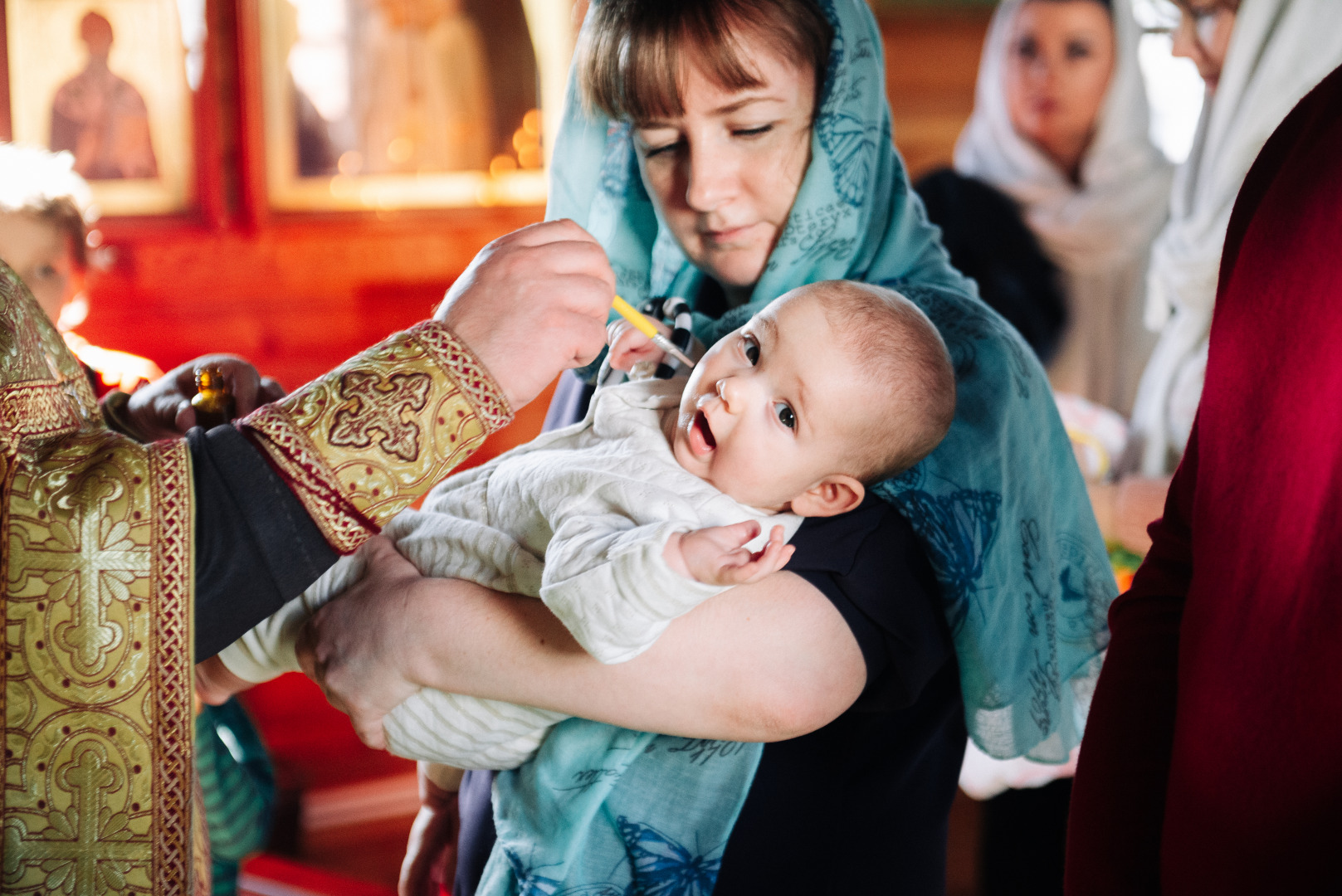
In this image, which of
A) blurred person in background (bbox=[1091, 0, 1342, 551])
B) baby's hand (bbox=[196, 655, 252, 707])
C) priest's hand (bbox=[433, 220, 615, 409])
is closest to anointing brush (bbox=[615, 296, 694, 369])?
priest's hand (bbox=[433, 220, 615, 409])

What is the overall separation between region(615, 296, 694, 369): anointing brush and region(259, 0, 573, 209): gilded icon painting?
108 inches

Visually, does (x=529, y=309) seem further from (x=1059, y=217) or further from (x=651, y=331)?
(x=1059, y=217)

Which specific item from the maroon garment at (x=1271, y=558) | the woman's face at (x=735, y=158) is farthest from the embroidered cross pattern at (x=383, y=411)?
the maroon garment at (x=1271, y=558)

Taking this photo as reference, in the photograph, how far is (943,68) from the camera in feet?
12.8

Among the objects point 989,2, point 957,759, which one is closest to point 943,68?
point 989,2

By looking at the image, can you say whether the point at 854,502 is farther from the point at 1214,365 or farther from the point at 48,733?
the point at 48,733

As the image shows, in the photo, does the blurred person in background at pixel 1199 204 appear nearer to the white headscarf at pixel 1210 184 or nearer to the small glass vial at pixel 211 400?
the white headscarf at pixel 1210 184

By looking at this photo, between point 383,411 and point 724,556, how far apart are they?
36cm

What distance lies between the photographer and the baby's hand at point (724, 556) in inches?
36.0

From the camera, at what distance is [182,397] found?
52.9 inches

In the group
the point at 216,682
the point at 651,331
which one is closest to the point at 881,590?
the point at 651,331

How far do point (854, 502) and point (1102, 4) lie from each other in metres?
2.84

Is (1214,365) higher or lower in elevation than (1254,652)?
higher

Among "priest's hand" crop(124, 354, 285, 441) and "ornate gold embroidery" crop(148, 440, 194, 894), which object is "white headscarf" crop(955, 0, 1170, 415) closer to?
"priest's hand" crop(124, 354, 285, 441)
